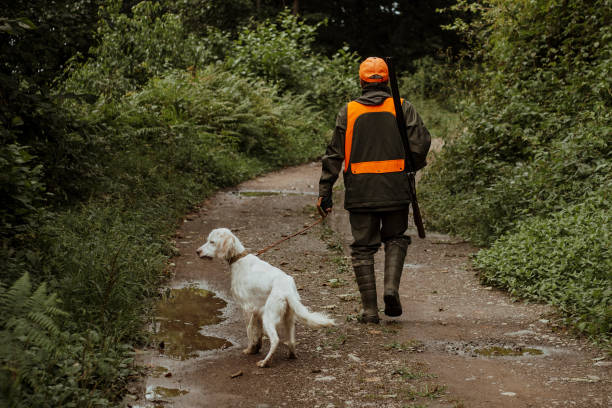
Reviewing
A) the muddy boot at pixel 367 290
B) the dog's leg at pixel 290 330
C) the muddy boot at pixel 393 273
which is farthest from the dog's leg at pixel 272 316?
the muddy boot at pixel 393 273

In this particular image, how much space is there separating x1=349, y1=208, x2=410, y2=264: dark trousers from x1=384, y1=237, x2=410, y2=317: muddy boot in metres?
0.08

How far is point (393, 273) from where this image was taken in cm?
589

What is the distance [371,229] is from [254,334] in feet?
5.19

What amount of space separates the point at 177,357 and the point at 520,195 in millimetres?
5638

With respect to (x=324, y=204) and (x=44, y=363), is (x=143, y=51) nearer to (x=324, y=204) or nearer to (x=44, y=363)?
(x=324, y=204)

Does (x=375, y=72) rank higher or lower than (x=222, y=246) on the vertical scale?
higher

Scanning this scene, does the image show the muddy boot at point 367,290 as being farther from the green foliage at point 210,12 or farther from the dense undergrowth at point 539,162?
the green foliage at point 210,12

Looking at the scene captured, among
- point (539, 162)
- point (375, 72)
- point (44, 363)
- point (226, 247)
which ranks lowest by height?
point (539, 162)

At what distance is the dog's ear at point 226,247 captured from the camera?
5.15 meters

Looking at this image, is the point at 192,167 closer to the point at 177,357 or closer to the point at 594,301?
the point at 177,357

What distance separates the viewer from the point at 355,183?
231 inches

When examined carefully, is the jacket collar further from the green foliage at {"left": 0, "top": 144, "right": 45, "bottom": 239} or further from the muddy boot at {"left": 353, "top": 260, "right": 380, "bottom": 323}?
the green foliage at {"left": 0, "top": 144, "right": 45, "bottom": 239}

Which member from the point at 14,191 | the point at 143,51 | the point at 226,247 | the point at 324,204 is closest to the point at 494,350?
the point at 324,204

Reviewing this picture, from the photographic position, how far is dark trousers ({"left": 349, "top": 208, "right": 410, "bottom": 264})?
5.93 m
